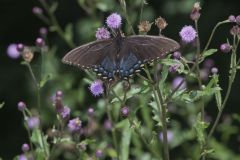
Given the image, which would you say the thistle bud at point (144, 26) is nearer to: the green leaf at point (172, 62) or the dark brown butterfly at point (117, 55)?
the dark brown butterfly at point (117, 55)

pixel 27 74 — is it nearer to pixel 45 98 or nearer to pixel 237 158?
pixel 45 98

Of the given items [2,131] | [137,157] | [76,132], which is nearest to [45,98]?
[2,131]

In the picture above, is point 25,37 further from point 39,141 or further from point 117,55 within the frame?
point 117,55

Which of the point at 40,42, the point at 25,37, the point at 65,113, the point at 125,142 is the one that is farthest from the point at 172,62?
the point at 25,37

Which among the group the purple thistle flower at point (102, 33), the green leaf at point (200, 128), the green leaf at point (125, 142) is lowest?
the green leaf at point (125, 142)

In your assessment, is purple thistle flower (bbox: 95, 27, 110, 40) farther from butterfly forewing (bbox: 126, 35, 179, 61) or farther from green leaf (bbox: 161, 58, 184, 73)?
green leaf (bbox: 161, 58, 184, 73)

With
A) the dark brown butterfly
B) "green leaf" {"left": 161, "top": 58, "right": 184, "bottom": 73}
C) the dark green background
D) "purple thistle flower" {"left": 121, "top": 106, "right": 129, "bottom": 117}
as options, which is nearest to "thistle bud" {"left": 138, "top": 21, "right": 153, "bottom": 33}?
the dark brown butterfly

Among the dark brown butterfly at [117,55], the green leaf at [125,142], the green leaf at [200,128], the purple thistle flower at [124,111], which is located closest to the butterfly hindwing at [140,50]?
the dark brown butterfly at [117,55]
